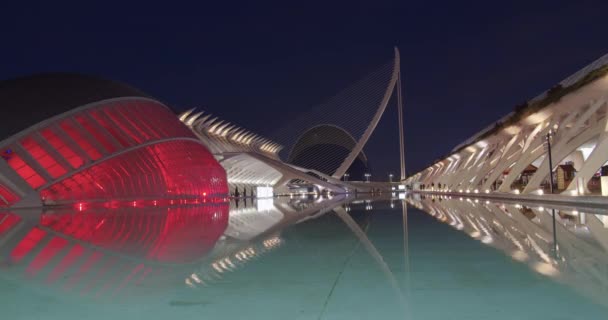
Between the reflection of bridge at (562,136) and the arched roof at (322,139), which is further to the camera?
the arched roof at (322,139)

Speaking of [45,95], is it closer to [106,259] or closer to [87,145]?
[87,145]

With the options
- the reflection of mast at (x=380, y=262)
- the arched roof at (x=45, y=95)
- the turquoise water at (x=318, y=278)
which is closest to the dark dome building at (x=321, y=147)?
the arched roof at (x=45, y=95)

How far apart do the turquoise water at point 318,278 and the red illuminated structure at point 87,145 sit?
68.5 feet

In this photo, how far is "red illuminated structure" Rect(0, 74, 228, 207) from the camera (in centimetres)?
2748

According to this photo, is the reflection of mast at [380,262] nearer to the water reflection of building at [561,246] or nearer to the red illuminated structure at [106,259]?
the water reflection of building at [561,246]

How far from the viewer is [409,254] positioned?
22.1ft

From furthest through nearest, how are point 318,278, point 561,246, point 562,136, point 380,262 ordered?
point 562,136 < point 561,246 < point 380,262 < point 318,278

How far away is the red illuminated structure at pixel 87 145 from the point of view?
27.5 m

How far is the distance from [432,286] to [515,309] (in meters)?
0.97

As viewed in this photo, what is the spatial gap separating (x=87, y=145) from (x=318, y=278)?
1137 inches

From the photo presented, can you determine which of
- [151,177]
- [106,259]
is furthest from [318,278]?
[151,177]

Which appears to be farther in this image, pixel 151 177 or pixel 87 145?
pixel 151 177

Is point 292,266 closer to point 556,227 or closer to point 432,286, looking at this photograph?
point 432,286

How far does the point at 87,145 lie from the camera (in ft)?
102
